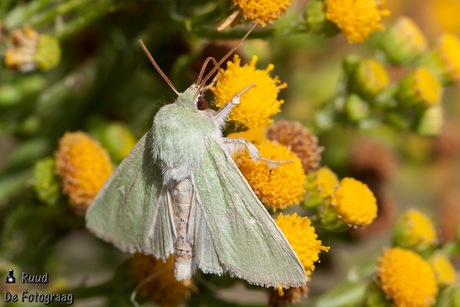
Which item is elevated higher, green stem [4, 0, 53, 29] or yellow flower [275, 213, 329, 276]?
green stem [4, 0, 53, 29]

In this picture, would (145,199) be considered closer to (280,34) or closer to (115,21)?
(280,34)

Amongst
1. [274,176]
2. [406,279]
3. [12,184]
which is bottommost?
[12,184]

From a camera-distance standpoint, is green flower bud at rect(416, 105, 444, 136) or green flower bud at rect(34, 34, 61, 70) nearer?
green flower bud at rect(34, 34, 61, 70)

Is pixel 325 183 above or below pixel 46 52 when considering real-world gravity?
below

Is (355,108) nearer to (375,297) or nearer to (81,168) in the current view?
(375,297)

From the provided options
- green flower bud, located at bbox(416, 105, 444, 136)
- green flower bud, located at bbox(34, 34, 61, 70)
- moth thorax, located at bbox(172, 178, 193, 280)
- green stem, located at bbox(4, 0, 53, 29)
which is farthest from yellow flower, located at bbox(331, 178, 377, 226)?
green stem, located at bbox(4, 0, 53, 29)

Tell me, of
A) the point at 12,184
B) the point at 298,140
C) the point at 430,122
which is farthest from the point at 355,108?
the point at 12,184

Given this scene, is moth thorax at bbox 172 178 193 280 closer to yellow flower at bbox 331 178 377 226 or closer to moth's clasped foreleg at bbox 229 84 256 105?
moth's clasped foreleg at bbox 229 84 256 105
